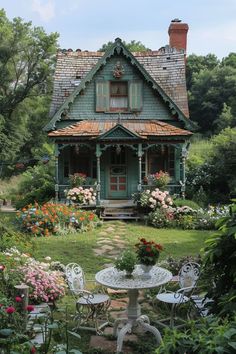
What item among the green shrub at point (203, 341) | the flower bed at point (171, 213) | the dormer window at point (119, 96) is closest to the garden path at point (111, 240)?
the flower bed at point (171, 213)

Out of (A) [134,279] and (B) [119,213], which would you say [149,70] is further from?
(A) [134,279]

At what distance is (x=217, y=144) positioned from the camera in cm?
2428

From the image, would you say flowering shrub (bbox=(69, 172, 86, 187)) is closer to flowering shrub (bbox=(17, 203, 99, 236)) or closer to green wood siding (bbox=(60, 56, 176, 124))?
flowering shrub (bbox=(17, 203, 99, 236))

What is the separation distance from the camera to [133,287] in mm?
6648

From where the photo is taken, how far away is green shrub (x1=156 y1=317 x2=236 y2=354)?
11.5ft

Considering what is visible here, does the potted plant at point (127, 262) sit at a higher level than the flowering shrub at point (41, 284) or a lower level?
higher

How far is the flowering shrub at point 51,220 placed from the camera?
15609 millimetres

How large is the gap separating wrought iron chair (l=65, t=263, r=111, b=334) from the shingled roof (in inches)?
597

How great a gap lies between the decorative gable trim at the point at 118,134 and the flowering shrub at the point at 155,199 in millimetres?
2487

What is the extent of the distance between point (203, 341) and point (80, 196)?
50.9ft

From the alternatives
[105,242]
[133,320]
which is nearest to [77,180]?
[105,242]

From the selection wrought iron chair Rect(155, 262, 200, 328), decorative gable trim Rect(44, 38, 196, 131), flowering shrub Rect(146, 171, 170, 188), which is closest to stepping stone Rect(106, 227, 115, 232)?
flowering shrub Rect(146, 171, 170, 188)

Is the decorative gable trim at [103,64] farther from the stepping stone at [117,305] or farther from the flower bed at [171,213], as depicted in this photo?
the stepping stone at [117,305]

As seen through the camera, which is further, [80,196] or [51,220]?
[80,196]
